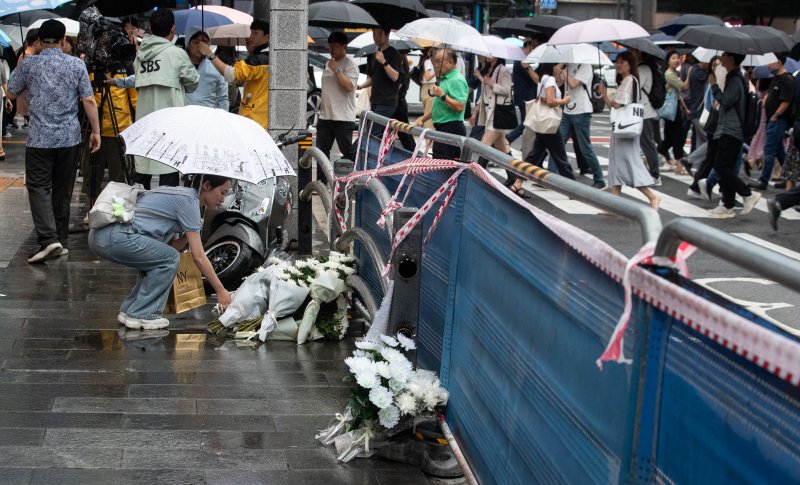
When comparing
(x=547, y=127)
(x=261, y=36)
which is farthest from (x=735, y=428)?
(x=547, y=127)

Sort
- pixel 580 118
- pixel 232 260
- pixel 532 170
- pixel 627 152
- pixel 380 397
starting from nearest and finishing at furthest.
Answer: pixel 532 170, pixel 380 397, pixel 232 260, pixel 627 152, pixel 580 118

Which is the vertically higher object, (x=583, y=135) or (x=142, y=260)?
(x=583, y=135)

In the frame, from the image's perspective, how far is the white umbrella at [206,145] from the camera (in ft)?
20.7

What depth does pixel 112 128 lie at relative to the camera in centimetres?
1066

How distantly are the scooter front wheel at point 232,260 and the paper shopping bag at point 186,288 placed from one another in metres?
0.72

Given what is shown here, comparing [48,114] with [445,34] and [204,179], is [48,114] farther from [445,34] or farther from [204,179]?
[445,34]

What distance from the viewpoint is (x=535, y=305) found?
3.41 m

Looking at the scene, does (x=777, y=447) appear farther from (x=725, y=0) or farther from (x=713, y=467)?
(x=725, y=0)

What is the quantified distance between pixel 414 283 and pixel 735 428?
302 centimetres

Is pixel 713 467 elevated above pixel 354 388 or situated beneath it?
elevated above

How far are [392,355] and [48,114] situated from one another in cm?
513

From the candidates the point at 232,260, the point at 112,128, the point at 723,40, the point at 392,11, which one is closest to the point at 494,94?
the point at 392,11

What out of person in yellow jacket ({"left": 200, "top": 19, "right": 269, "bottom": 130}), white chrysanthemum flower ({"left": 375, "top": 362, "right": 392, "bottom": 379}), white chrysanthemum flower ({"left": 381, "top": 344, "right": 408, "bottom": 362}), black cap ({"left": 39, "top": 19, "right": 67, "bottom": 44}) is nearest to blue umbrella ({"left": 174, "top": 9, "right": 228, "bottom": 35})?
person in yellow jacket ({"left": 200, "top": 19, "right": 269, "bottom": 130})

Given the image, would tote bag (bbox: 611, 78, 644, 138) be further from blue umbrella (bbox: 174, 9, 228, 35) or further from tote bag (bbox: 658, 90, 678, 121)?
blue umbrella (bbox: 174, 9, 228, 35)
